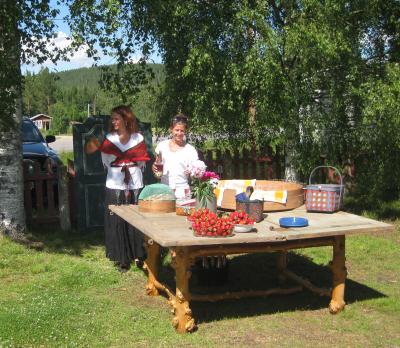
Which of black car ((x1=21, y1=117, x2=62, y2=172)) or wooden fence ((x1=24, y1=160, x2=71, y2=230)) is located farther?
black car ((x1=21, y1=117, x2=62, y2=172))

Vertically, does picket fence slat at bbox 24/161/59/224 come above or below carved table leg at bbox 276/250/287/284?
above

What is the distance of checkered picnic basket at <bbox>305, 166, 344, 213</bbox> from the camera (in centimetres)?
509

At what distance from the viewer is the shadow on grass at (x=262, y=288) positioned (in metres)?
5.25

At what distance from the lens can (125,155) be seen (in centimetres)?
646

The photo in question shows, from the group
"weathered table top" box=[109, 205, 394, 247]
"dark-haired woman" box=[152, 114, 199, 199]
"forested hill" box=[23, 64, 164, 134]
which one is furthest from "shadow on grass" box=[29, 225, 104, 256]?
"weathered table top" box=[109, 205, 394, 247]

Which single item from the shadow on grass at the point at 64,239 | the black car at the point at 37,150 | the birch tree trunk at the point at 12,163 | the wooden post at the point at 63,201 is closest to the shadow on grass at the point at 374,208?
the shadow on grass at the point at 64,239

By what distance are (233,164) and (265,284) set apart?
4244mm

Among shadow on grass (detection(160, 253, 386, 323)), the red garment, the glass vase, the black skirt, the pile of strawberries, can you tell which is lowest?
shadow on grass (detection(160, 253, 386, 323))

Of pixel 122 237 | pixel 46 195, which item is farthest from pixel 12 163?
pixel 122 237

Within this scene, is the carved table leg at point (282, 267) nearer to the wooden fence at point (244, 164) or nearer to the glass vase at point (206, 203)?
the glass vase at point (206, 203)

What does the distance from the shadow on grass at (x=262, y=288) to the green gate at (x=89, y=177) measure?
7.50ft

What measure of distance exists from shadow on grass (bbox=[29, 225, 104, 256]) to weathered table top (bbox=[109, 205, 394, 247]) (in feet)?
7.96

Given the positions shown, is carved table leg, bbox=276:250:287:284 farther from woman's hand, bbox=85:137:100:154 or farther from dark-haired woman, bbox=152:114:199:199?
woman's hand, bbox=85:137:100:154

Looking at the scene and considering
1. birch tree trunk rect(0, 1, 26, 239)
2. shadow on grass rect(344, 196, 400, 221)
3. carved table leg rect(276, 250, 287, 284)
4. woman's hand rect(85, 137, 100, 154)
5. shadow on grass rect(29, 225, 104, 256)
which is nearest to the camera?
carved table leg rect(276, 250, 287, 284)
